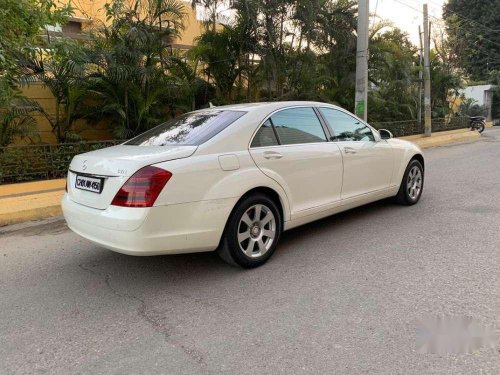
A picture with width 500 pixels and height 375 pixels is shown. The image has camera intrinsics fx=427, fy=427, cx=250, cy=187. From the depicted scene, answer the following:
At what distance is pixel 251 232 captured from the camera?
399 cm

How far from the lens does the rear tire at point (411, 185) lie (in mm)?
6008

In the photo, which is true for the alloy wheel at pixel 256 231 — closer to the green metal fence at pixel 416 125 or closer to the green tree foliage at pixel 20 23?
the green tree foliage at pixel 20 23

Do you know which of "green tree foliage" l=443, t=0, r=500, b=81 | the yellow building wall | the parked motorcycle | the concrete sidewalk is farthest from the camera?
"green tree foliage" l=443, t=0, r=500, b=81

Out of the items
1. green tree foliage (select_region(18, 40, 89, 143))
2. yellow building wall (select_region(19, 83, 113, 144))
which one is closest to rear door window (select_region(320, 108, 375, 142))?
green tree foliage (select_region(18, 40, 89, 143))

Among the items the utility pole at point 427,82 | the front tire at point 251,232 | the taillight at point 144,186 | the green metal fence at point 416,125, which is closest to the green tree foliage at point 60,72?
the taillight at point 144,186

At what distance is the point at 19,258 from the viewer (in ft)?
15.0

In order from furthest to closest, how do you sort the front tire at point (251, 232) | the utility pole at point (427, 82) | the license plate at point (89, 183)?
the utility pole at point (427, 82) < the front tire at point (251, 232) < the license plate at point (89, 183)

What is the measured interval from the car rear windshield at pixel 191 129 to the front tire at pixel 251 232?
71cm

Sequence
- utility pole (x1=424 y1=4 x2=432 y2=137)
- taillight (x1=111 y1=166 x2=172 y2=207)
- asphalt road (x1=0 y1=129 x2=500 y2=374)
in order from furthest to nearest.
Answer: utility pole (x1=424 y1=4 x2=432 y2=137)
taillight (x1=111 y1=166 x2=172 y2=207)
asphalt road (x1=0 y1=129 x2=500 y2=374)

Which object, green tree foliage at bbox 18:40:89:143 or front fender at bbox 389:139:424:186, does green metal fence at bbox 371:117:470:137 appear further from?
green tree foliage at bbox 18:40:89:143

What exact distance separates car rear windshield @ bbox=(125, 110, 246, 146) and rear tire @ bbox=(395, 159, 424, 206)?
9.65ft

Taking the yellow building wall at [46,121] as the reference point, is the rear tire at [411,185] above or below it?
below

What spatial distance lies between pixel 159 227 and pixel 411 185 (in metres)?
4.12

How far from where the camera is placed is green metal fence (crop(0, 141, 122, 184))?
24.3ft
